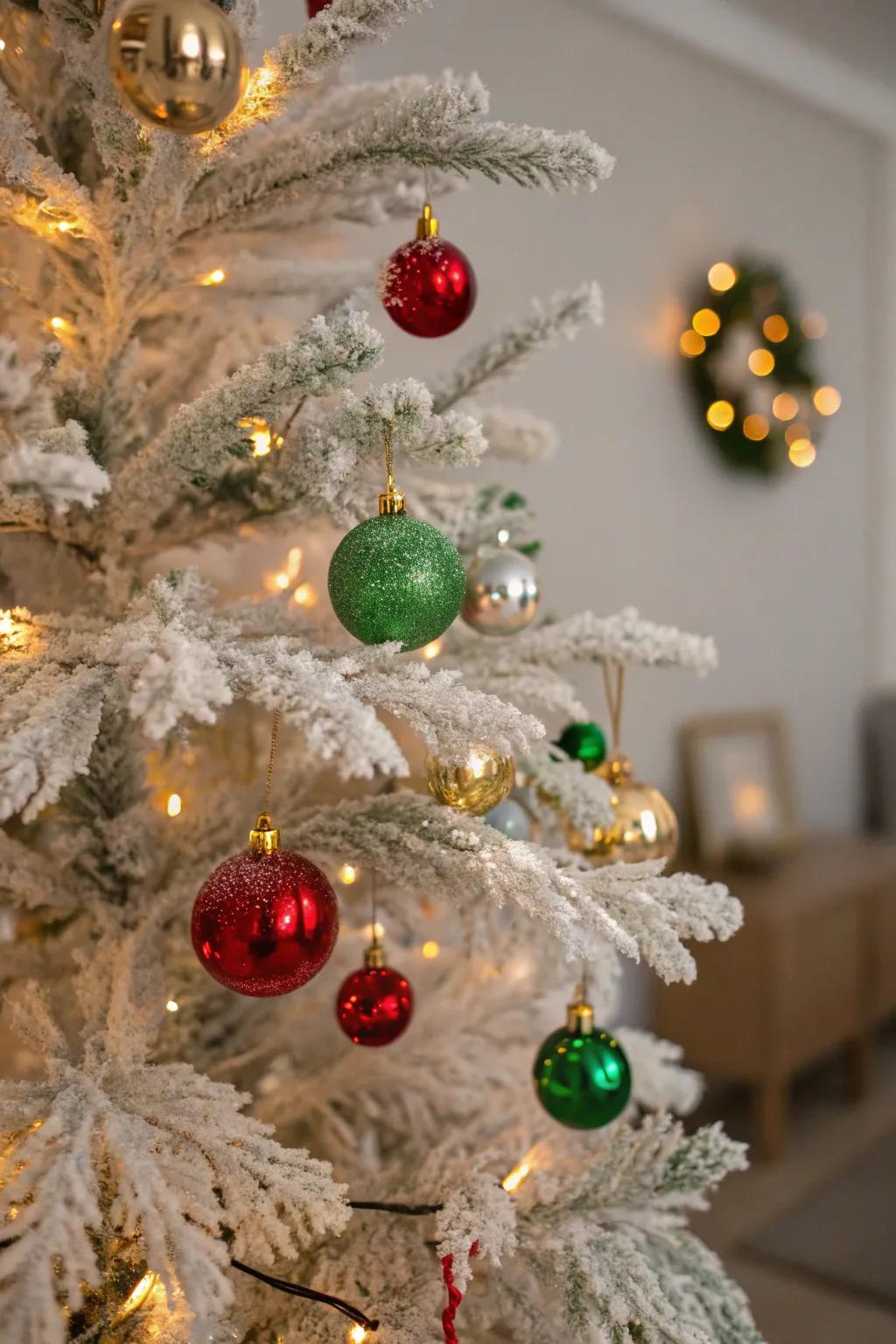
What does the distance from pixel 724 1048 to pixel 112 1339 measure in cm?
185

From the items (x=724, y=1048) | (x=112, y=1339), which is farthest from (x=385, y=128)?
(x=724, y=1048)

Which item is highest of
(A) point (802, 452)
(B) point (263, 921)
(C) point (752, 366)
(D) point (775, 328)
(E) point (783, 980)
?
(D) point (775, 328)

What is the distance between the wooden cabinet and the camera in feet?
7.46

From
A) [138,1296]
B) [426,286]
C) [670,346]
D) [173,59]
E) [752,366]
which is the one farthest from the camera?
[752,366]

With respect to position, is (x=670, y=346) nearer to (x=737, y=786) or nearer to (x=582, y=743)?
(x=737, y=786)

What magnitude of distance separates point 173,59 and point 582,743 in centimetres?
65

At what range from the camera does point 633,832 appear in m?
0.98

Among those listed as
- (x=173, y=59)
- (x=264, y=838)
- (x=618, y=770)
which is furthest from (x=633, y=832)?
(x=173, y=59)

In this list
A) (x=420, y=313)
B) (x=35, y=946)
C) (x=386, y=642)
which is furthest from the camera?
(x=35, y=946)

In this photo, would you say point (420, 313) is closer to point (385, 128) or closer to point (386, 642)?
point (385, 128)

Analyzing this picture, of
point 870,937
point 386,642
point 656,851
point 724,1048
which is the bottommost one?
point 724,1048

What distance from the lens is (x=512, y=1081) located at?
3.52 ft

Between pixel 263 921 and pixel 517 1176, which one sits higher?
pixel 263 921

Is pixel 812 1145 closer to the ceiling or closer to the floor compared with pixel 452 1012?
closer to the floor
